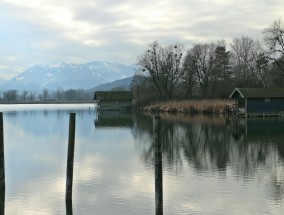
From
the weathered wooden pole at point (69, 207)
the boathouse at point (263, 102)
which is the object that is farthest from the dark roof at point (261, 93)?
the weathered wooden pole at point (69, 207)

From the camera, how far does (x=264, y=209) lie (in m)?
14.7

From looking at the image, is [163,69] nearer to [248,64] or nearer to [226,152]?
[248,64]

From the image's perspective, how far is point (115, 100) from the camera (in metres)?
107

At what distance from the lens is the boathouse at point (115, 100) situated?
106 metres

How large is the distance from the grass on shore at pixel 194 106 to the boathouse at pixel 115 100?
57.8 ft

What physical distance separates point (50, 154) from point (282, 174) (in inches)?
584

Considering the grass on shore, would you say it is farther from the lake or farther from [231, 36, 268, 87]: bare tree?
the lake

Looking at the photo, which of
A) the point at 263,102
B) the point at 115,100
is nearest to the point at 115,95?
the point at 115,100

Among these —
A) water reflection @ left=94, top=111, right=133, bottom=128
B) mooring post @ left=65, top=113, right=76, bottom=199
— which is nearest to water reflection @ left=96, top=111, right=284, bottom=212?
mooring post @ left=65, top=113, right=76, bottom=199

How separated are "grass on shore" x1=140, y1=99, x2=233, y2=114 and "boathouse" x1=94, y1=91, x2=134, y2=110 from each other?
1761 centimetres

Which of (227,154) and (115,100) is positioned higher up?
(115,100)

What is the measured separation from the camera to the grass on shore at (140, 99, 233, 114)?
234ft

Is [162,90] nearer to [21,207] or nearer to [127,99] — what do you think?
[127,99]

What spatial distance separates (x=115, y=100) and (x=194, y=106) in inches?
1361
